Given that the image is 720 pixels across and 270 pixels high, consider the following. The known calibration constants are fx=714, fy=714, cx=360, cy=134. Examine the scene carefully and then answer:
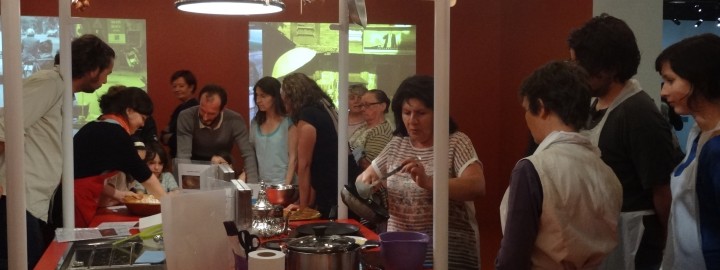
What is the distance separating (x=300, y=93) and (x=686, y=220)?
2.48m

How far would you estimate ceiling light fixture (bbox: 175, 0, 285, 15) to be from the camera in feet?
6.29

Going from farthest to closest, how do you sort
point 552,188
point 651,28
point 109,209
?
point 651,28
point 109,209
point 552,188

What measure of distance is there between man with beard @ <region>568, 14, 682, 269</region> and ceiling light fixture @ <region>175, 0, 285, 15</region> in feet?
3.26

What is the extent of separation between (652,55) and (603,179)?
2791 millimetres

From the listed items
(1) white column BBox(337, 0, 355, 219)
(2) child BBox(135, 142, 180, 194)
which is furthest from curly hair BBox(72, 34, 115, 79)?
(2) child BBox(135, 142, 180, 194)

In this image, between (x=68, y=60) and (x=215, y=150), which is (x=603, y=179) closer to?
(x=68, y=60)

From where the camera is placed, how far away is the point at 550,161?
178 cm

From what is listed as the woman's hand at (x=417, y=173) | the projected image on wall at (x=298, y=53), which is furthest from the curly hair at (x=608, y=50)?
the projected image on wall at (x=298, y=53)

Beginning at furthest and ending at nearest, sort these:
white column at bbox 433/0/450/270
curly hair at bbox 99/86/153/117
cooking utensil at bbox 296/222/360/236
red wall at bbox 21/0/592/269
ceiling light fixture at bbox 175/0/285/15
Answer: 1. red wall at bbox 21/0/592/269
2. curly hair at bbox 99/86/153/117
3. cooking utensil at bbox 296/222/360/236
4. ceiling light fixture at bbox 175/0/285/15
5. white column at bbox 433/0/450/270

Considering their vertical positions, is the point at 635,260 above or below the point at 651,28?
below

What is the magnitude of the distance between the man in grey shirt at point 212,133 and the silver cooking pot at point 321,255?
3.20 m

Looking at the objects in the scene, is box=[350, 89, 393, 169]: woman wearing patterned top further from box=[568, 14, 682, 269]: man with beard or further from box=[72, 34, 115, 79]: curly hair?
box=[568, 14, 682, 269]: man with beard

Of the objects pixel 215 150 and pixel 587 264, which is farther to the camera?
pixel 215 150

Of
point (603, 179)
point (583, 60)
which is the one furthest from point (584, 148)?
point (583, 60)
